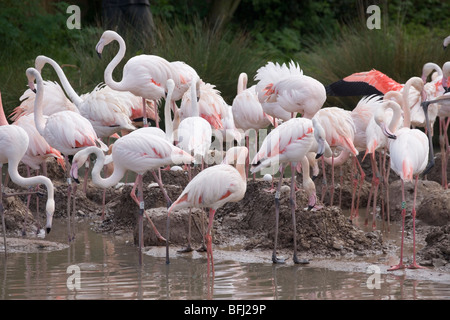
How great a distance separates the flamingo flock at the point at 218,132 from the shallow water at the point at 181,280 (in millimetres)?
182

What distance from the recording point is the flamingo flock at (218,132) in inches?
220

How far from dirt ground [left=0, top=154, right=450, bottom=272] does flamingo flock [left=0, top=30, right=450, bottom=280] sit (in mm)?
174

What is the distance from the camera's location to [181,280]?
5195 mm

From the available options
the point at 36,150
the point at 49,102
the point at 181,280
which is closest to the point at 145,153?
the point at 181,280

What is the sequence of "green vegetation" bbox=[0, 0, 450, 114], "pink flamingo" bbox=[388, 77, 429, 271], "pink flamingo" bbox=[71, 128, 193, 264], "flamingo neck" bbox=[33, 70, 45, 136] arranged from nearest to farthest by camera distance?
"pink flamingo" bbox=[388, 77, 429, 271] → "pink flamingo" bbox=[71, 128, 193, 264] → "flamingo neck" bbox=[33, 70, 45, 136] → "green vegetation" bbox=[0, 0, 450, 114]

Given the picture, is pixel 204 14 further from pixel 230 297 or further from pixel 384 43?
pixel 230 297

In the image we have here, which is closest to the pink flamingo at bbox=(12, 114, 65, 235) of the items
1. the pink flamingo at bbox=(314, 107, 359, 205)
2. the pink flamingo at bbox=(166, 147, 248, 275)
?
the pink flamingo at bbox=(166, 147, 248, 275)

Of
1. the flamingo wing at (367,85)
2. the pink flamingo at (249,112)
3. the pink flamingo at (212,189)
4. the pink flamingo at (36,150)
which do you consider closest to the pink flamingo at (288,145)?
the pink flamingo at (212,189)

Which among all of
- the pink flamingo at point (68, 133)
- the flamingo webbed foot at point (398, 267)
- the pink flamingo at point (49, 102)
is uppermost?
the pink flamingo at point (49, 102)

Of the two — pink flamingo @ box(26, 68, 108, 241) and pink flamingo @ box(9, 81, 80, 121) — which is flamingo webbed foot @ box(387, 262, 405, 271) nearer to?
pink flamingo @ box(26, 68, 108, 241)

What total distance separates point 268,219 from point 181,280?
171 centimetres

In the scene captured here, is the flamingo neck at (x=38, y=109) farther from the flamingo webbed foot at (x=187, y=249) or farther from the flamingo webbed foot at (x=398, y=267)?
the flamingo webbed foot at (x=398, y=267)

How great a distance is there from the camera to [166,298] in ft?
15.6

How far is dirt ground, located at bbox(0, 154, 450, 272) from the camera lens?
5988mm
